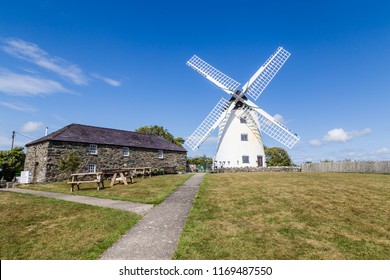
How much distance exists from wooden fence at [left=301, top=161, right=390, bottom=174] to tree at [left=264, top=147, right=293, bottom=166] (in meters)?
27.0

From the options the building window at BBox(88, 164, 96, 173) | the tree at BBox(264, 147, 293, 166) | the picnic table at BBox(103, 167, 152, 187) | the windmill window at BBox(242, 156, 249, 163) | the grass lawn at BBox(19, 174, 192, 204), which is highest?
the tree at BBox(264, 147, 293, 166)

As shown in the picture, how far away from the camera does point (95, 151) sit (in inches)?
1139

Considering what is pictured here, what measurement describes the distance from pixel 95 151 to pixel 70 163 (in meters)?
4.13

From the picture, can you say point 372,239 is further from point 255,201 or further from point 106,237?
point 106,237

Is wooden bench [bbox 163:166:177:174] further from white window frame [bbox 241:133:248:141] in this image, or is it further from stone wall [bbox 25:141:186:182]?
white window frame [bbox 241:133:248:141]

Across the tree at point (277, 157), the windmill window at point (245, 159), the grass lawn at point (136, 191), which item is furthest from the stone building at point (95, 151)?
the tree at point (277, 157)

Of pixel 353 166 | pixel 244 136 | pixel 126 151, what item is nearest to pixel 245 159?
pixel 244 136

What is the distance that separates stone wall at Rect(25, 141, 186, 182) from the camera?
2533cm

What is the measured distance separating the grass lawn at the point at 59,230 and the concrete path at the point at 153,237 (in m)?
0.34

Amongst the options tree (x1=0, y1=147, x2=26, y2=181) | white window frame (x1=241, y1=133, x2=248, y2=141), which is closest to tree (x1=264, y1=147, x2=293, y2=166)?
white window frame (x1=241, y1=133, x2=248, y2=141)

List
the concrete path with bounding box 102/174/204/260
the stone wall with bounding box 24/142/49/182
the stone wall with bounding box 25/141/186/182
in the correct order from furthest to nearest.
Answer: the stone wall with bounding box 24/142/49/182 → the stone wall with bounding box 25/141/186/182 → the concrete path with bounding box 102/174/204/260

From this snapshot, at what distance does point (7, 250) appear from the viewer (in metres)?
6.33
